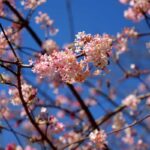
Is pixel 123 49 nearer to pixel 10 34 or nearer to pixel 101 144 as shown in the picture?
pixel 10 34

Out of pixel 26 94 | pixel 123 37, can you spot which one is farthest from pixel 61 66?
pixel 123 37

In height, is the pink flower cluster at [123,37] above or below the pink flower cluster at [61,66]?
above

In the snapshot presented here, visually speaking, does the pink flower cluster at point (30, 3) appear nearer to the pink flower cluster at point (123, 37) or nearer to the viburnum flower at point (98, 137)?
the pink flower cluster at point (123, 37)

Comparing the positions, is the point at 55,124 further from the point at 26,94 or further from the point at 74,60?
the point at 74,60

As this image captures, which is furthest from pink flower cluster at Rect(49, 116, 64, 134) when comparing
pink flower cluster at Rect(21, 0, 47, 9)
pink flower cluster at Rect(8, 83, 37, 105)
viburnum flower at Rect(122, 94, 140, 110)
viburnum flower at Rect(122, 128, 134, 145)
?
viburnum flower at Rect(122, 128, 134, 145)

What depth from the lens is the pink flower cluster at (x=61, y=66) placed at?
261 cm

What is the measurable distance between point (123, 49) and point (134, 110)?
0.92 meters

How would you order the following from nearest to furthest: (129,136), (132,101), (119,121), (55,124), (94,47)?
1. (94,47)
2. (55,124)
3. (132,101)
4. (119,121)
5. (129,136)

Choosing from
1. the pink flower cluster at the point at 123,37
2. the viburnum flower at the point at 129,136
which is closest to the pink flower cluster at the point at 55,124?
the pink flower cluster at the point at 123,37

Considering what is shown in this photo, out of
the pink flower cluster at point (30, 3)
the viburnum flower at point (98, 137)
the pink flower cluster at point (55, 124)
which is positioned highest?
the pink flower cluster at point (30, 3)

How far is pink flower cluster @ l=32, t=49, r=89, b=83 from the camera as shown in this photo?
103 inches

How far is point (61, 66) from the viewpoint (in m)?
2.62

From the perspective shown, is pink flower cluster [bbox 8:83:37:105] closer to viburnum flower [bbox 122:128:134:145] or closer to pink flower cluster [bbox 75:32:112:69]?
pink flower cluster [bbox 75:32:112:69]

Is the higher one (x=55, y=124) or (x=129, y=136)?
(x=129, y=136)
